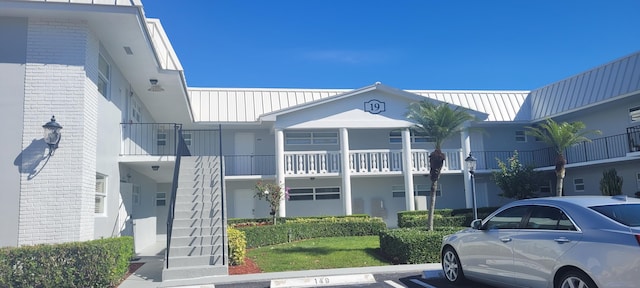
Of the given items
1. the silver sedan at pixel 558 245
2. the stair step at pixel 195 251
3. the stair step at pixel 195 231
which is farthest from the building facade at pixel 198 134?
the silver sedan at pixel 558 245

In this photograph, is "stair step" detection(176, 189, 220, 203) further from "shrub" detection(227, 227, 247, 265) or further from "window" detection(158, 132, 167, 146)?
"window" detection(158, 132, 167, 146)

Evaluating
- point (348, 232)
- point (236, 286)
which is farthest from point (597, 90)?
point (236, 286)

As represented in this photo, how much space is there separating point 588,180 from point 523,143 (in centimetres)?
414

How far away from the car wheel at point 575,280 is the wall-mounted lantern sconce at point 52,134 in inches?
364

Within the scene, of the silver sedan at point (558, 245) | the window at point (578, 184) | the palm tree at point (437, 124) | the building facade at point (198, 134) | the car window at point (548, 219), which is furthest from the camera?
the window at point (578, 184)

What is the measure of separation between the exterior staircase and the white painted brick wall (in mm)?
1984

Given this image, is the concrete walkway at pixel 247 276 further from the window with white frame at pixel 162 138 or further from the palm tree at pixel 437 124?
the window with white frame at pixel 162 138

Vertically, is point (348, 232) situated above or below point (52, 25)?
below

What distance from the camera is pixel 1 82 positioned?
9.51 m

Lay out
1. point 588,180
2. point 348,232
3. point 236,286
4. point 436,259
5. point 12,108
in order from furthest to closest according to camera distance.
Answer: point 588,180 → point 348,232 → point 436,259 → point 12,108 → point 236,286

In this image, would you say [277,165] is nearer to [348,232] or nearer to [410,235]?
[348,232]

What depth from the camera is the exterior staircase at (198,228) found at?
9427 millimetres

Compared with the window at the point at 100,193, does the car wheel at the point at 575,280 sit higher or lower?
lower

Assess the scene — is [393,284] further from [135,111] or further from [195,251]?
[135,111]
